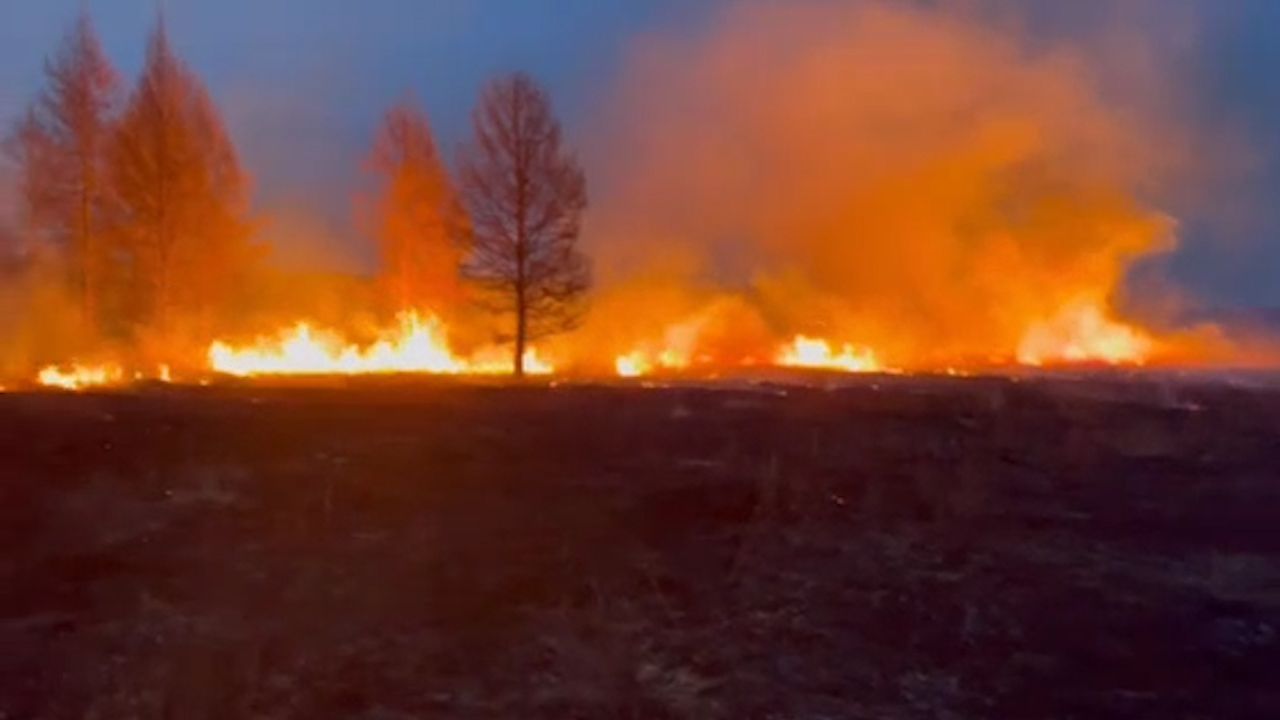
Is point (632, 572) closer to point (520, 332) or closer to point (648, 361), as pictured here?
point (520, 332)

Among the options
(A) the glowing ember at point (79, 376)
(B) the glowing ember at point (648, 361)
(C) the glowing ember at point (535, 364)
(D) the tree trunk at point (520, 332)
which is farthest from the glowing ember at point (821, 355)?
(A) the glowing ember at point (79, 376)

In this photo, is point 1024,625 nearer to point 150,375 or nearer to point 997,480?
point 997,480

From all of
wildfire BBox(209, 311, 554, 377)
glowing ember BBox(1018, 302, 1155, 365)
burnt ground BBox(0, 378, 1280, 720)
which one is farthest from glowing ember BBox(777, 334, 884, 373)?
burnt ground BBox(0, 378, 1280, 720)

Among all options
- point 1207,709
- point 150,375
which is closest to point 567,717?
point 1207,709

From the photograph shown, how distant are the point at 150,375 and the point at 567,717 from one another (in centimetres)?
4530

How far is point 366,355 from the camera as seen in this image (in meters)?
68.6

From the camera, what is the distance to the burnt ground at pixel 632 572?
15133mm

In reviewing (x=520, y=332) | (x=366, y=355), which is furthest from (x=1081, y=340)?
(x=520, y=332)

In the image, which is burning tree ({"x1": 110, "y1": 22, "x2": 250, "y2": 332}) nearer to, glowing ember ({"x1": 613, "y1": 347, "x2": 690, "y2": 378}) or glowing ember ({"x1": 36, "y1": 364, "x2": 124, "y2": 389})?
glowing ember ({"x1": 36, "y1": 364, "x2": 124, "y2": 389})

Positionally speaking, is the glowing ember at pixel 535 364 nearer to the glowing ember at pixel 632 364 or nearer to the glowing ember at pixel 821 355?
the glowing ember at pixel 632 364

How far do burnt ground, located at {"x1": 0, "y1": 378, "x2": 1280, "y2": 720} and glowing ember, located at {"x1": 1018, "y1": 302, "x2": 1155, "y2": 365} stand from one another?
55.2 metres

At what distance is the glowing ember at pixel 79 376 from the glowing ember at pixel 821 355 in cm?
3012

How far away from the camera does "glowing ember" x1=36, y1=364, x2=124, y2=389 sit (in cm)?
4987

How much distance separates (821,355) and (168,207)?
3158 centimetres
